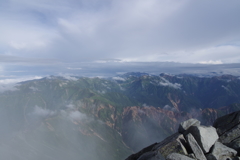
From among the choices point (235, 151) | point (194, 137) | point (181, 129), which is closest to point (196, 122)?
point (181, 129)

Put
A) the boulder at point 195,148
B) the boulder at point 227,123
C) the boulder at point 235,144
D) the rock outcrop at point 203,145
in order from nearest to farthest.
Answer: the rock outcrop at point 203,145, the boulder at point 195,148, the boulder at point 235,144, the boulder at point 227,123

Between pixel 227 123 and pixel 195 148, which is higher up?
pixel 227 123

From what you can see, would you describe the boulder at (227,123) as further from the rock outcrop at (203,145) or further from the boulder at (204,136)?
the boulder at (204,136)

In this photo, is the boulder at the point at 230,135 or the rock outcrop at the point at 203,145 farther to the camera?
the boulder at the point at 230,135

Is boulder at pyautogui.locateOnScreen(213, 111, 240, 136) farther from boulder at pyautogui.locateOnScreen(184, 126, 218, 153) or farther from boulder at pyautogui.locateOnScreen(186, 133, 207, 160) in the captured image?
boulder at pyautogui.locateOnScreen(186, 133, 207, 160)

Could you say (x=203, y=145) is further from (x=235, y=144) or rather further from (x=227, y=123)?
(x=227, y=123)

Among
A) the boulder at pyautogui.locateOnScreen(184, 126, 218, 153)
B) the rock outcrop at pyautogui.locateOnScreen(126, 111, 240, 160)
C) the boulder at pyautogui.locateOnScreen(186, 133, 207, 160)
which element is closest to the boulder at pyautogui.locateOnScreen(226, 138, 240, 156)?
the rock outcrop at pyautogui.locateOnScreen(126, 111, 240, 160)

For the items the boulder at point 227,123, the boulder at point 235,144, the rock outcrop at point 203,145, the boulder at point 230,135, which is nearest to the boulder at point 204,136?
the rock outcrop at point 203,145

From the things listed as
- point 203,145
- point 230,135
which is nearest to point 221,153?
point 203,145
